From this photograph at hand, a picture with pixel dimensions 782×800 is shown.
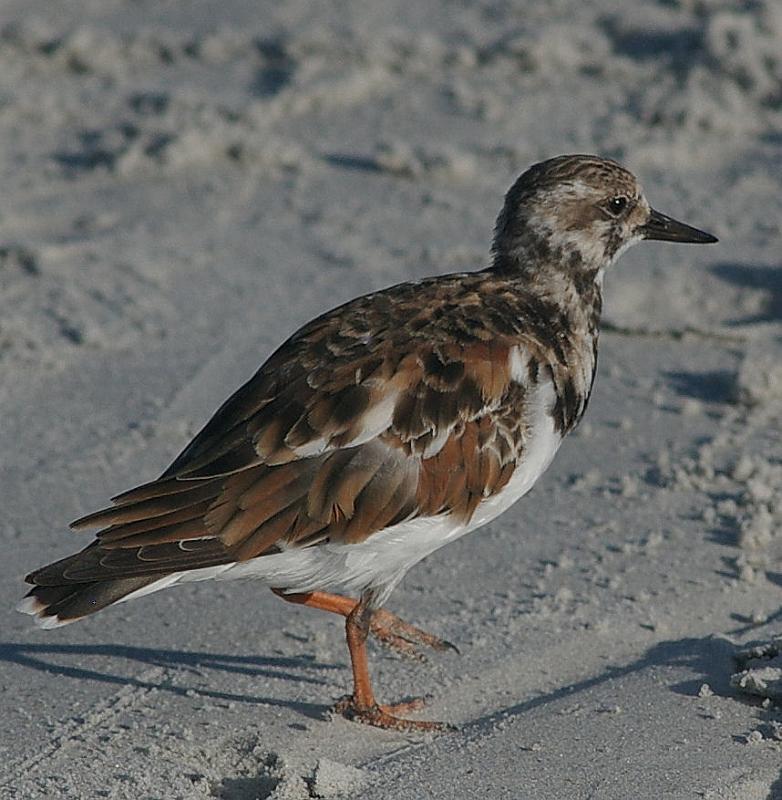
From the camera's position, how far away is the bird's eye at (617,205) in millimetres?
3953

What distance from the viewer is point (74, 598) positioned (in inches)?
126

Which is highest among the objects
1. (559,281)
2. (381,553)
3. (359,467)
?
(559,281)

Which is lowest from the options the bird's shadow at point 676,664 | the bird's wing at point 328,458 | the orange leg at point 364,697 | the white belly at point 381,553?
the bird's shadow at point 676,664

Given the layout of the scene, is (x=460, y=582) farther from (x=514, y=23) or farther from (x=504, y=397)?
(x=514, y=23)

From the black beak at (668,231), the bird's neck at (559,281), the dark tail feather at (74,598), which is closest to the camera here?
the dark tail feather at (74,598)

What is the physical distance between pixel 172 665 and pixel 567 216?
1439mm

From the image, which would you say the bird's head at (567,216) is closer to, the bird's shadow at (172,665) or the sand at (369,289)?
the sand at (369,289)

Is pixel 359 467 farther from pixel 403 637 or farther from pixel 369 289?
pixel 369 289

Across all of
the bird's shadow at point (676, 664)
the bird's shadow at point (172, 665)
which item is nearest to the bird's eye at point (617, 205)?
the bird's shadow at point (676, 664)

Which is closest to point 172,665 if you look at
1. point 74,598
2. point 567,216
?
point 74,598

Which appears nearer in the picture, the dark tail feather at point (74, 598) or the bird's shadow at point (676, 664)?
the dark tail feather at point (74, 598)

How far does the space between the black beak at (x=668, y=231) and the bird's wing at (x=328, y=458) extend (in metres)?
0.76

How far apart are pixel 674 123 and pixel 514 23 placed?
113 centimetres

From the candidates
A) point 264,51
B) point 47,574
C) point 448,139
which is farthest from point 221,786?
point 264,51
